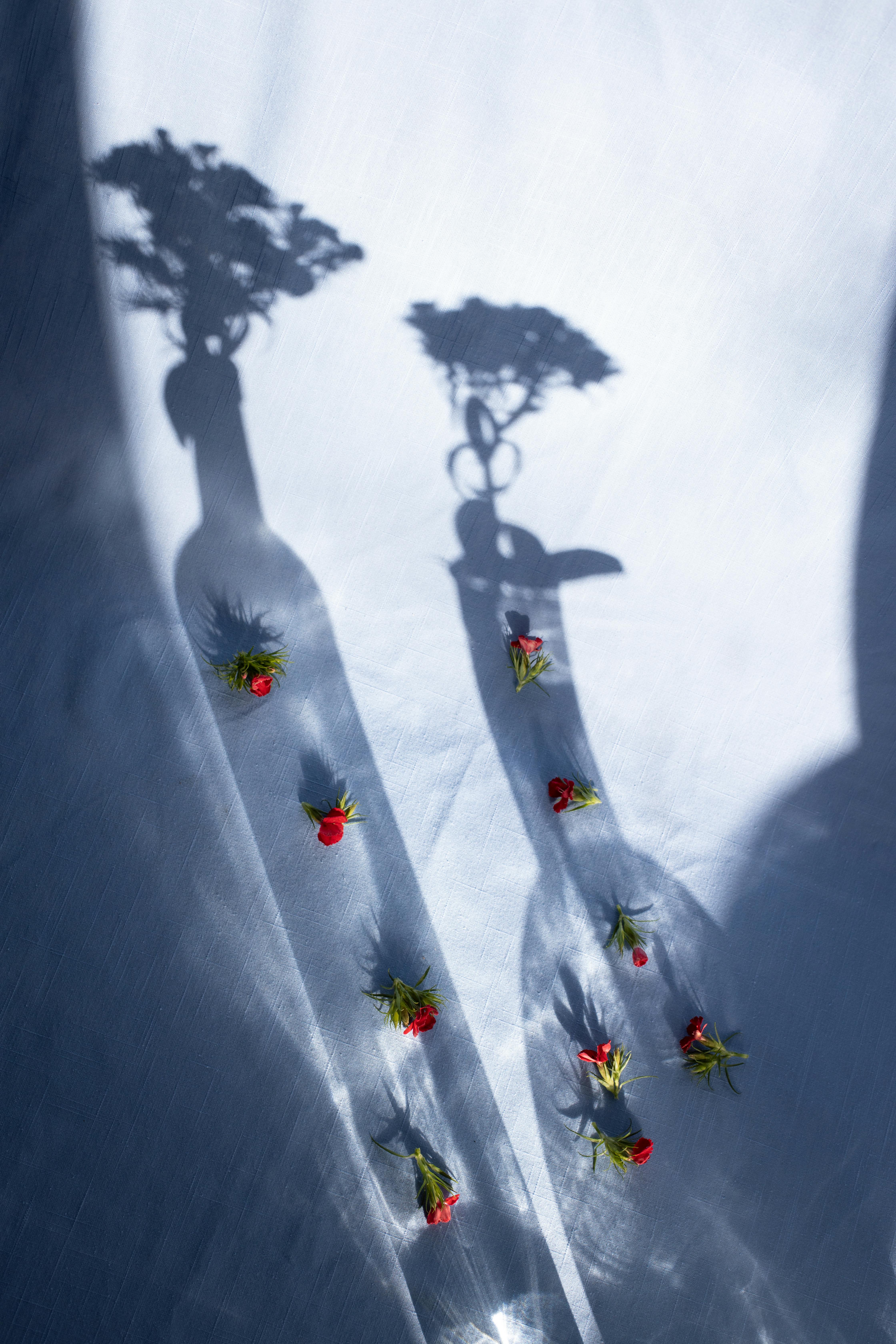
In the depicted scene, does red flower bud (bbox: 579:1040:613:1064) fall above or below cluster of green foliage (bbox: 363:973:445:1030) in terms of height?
below

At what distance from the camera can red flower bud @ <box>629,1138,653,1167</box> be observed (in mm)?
3389

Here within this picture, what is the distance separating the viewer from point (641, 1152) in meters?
3.40

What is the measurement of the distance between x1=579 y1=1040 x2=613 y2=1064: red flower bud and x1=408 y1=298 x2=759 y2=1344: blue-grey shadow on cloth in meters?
0.08

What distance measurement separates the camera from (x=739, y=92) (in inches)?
145

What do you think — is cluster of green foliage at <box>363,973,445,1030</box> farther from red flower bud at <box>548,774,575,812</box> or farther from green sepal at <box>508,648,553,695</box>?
green sepal at <box>508,648,553,695</box>

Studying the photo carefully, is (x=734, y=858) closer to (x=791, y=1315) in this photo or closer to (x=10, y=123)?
(x=791, y=1315)

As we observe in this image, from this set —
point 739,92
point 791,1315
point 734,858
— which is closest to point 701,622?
point 734,858

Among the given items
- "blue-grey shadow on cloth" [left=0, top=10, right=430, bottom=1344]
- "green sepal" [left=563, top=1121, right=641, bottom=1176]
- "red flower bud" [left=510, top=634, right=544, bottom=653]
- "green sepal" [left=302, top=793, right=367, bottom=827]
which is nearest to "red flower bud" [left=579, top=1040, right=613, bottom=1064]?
"green sepal" [left=563, top=1121, right=641, bottom=1176]

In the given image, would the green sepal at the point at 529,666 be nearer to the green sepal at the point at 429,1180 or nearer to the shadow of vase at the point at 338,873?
the shadow of vase at the point at 338,873

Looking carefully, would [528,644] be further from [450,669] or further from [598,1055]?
[598,1055]

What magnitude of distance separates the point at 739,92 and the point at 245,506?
2.84 meters

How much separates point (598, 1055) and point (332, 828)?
1475 mm

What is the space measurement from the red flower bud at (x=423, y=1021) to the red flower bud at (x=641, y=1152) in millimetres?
809

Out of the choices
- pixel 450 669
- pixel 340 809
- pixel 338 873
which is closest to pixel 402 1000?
pixel 338 873
